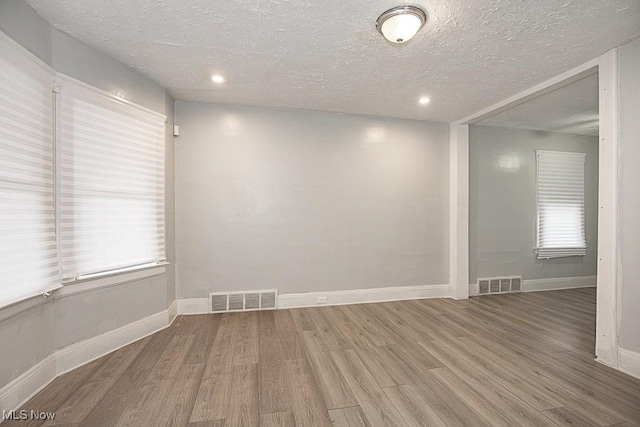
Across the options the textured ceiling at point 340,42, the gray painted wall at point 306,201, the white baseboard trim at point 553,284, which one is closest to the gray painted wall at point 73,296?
the textured ceiling at point 340,42

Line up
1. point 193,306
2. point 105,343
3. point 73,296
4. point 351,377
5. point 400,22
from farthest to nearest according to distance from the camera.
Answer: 1. point 193,306
2. point 105,343
3. point 73,296
4. point 351,377
5. point 400,22

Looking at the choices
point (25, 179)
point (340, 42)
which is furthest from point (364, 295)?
point (25, 179)

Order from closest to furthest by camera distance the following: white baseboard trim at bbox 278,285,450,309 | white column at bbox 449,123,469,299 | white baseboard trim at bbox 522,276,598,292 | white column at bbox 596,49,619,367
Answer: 1. white column at bbox 596,49,619,367
2. white baseboard trim at bbox 278,285,450,309
3. white column at bbox 449,123,469,299
4. white baseboard trim at bbox 522,276,598,292

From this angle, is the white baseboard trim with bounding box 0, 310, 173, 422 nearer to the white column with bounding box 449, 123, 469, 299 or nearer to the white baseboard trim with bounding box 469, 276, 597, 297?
the white column with bounding box 449, 123, 469, 299

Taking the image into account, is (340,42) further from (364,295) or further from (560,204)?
(560,204)

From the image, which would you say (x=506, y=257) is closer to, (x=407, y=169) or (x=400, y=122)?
(x=407, y=169)

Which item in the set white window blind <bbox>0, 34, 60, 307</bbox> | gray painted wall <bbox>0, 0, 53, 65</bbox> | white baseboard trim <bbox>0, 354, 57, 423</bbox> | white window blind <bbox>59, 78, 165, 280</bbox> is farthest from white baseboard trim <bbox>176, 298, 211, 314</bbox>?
gray painted wall <bbox>0, 0, 53, 65</bbox>

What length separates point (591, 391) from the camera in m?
1.84

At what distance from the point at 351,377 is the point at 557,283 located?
4.43 meters

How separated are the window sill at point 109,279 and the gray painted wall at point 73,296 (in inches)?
1.6

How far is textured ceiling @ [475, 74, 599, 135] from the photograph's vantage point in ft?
9.74

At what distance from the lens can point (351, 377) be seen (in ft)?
6.54
